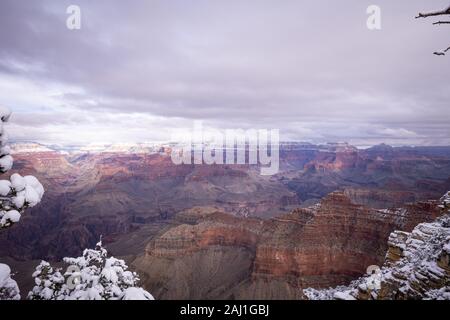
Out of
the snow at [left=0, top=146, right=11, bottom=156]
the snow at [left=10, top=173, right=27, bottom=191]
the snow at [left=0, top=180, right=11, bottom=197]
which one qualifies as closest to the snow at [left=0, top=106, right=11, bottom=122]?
the snow at [left=0, top=146, right=11, bottom=156]

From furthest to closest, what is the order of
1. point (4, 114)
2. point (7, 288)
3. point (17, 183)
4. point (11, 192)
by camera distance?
point (7, 288)
point (11, 192)
point (17, 183)
point (4, 114)

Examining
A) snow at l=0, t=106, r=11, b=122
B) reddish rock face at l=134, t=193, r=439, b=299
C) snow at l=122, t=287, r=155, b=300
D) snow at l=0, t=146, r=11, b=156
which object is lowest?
reddish rock face at l=134, t=193, r=439, b=299

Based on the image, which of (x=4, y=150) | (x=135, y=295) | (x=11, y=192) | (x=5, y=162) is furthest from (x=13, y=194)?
(x=135, y=295)

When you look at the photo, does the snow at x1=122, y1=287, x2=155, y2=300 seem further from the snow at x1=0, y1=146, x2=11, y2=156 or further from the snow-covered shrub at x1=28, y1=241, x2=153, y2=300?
the snow at x1=0, y1=146, x2=11, y2=156

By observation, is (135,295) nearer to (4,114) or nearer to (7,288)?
(7,288)

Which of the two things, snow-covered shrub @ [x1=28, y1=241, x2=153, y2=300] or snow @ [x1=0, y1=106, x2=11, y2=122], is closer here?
snow @ [x1=0, y1=106, x2=11, y2=122]

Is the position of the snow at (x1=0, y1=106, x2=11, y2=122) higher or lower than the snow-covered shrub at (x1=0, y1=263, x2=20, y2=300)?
higher

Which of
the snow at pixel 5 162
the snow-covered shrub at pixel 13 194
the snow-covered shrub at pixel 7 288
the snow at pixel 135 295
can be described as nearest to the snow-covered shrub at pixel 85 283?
the snow at pixel 135 295

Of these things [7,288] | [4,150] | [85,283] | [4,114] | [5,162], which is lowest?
[85,283]

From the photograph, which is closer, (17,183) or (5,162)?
(5,162)

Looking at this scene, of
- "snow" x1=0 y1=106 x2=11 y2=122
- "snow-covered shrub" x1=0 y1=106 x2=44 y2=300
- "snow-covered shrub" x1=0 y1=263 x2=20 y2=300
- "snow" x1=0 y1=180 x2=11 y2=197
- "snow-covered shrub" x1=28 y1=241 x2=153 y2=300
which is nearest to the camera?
"snow" x1=0 y1=106 x2=11 y2=122
